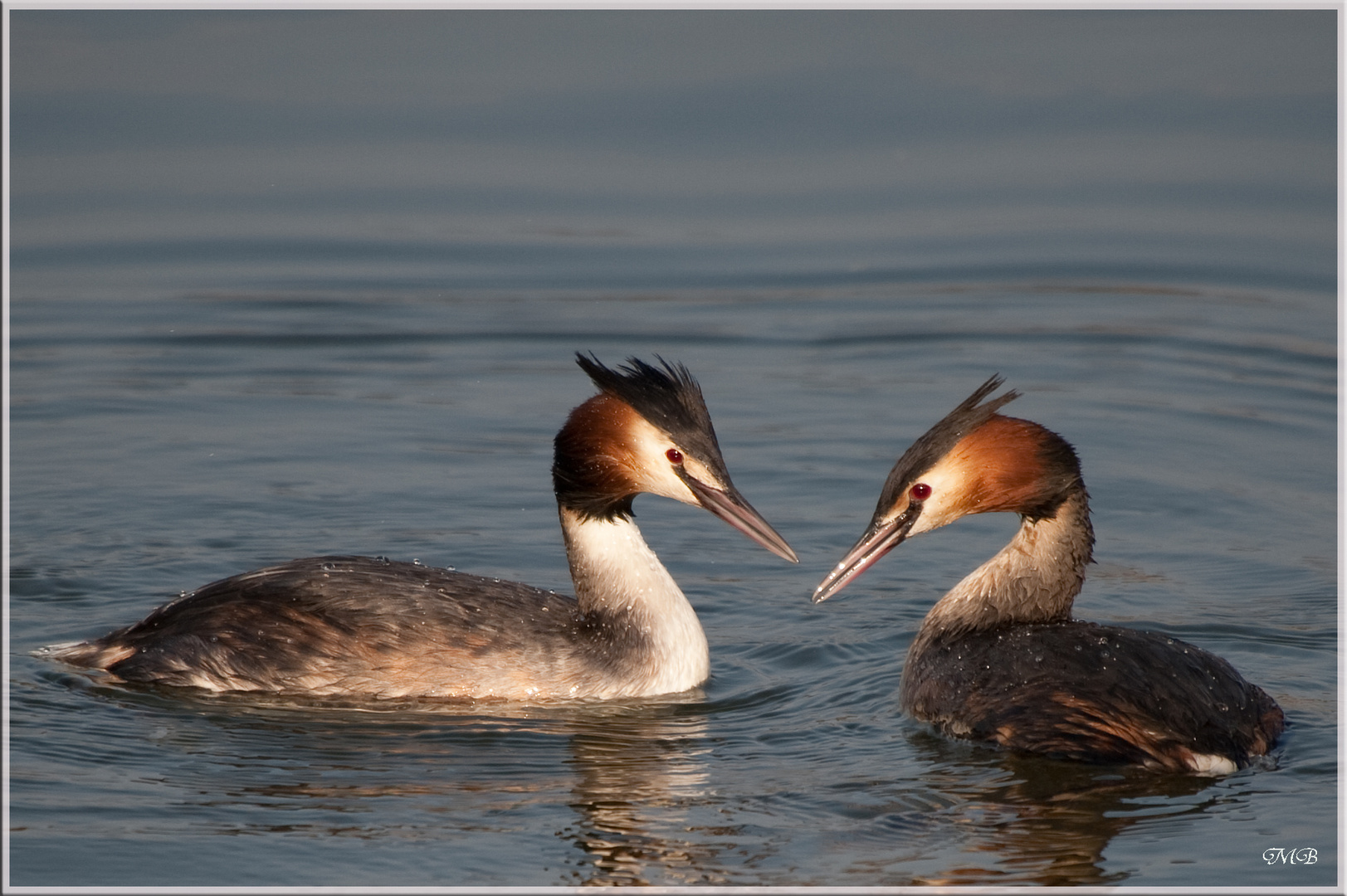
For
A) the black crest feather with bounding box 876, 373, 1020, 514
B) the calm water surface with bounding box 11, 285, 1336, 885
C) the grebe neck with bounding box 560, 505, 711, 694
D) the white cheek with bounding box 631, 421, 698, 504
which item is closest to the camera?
the calm water surface with bounding box 11, 285, 1336, 885

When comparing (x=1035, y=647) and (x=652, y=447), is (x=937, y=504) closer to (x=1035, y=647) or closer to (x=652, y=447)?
(x=1035, y=647)

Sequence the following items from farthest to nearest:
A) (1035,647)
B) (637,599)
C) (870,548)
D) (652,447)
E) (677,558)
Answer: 1. (677,558)
2. (637,599)
3. (652,447)
4. (870,548)
5. (1035,647)

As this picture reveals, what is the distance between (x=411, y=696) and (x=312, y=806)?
1.19 meters

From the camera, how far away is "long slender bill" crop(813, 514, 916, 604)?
7.95m

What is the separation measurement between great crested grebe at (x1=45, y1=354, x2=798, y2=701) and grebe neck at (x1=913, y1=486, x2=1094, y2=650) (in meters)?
0.81

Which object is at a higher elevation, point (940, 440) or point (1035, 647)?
point (940, 440)

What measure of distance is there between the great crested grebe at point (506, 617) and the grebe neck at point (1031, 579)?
81 centimetres

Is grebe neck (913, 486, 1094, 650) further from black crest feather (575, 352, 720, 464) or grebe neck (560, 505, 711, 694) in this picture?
black crest feather (575, 352, 720, 464)

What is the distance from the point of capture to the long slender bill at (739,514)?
802 cm

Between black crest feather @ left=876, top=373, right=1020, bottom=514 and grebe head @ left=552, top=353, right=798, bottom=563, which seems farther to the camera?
grebe head @ left=552, top=353, right=798, bottom=563

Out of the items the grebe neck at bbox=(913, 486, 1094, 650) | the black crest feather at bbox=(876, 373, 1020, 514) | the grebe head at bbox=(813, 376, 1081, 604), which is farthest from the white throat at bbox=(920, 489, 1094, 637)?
the black crest feather at bbox=(876, 373, 1020, 514)

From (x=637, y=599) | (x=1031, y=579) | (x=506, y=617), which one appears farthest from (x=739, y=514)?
(x=1031, y=579)

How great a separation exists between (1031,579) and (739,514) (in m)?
1.23

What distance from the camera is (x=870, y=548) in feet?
26.2
